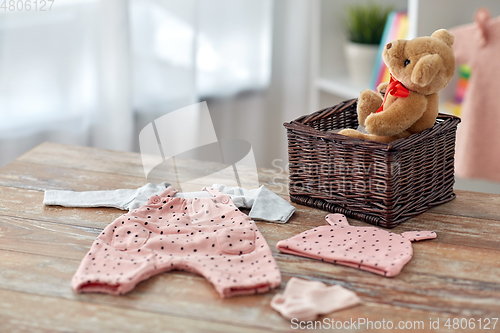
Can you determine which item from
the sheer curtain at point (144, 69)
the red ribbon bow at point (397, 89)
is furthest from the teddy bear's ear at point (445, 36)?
the sheer curtain at point (144, 69)

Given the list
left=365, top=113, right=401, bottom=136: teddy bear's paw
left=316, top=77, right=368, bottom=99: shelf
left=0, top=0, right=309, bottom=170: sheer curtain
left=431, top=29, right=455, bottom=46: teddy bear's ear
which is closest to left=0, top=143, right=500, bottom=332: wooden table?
left=365, top=113, right=401, bottom=136: teddy bear's paw

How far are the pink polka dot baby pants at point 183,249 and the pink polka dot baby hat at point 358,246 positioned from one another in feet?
0.24

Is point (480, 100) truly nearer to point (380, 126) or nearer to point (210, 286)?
point (380, 126)

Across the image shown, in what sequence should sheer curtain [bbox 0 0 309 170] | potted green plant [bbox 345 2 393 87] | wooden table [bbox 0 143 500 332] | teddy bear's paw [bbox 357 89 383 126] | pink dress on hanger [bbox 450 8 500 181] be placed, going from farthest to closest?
potted green plant [bbox 345 2 393 87], sheer curtain [bbox 0 0 309 170], pink dress on hanger [bbox 450 8 500 181], teddy bear's paw [bbox 357 89 383 126], wooden table [bbox 0 143 500 332]

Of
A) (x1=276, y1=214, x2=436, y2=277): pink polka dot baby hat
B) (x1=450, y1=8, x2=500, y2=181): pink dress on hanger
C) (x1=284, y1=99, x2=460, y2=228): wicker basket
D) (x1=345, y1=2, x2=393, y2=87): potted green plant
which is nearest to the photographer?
(x1=276, y1=214, x2=436, y2=277): pink polka dot baby hat

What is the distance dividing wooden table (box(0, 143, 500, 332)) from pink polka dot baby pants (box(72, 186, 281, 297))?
0.02 meters

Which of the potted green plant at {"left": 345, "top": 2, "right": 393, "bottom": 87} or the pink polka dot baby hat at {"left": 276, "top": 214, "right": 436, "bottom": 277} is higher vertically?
the potted green plant at {"left": 345, "top": 2, "right": 393, "bottom": 87}

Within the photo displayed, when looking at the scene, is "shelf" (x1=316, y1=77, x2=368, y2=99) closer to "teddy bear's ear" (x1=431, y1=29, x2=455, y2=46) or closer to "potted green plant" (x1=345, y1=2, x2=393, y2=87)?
"potted green plant" (x1=345, y1=2, x2=393, y2=87)

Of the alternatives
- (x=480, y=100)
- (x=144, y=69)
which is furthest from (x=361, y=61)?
(x=144, y=69)

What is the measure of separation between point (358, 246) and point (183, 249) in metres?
0.29

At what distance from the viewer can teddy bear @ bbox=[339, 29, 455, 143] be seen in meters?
0.88

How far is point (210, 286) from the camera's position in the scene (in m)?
0.75

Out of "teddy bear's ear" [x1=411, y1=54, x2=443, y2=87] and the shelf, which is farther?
the shelf

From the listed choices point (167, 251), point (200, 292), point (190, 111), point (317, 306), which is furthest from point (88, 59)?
point (317, 306)
